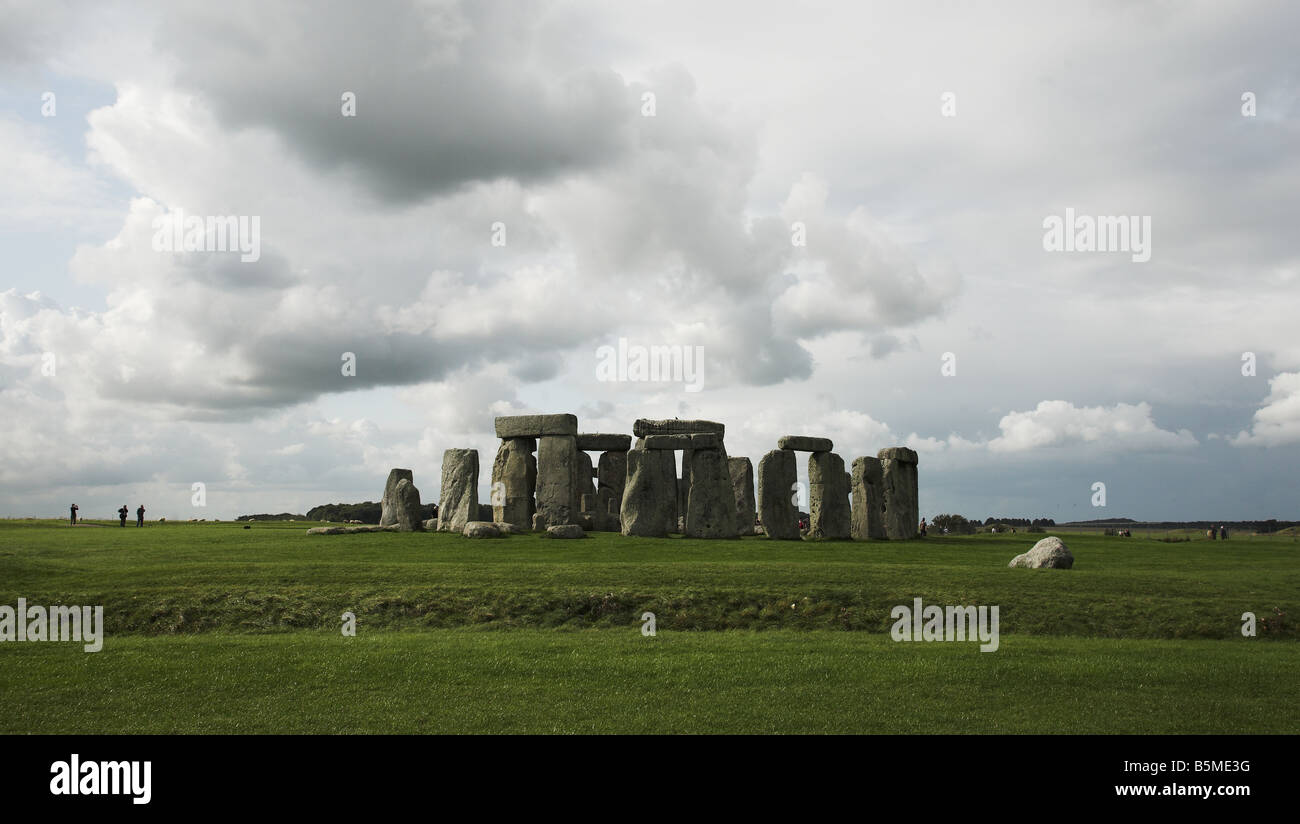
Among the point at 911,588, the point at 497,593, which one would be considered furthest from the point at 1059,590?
the point at 497,593

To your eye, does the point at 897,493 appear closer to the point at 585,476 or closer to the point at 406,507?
the point at 585,476

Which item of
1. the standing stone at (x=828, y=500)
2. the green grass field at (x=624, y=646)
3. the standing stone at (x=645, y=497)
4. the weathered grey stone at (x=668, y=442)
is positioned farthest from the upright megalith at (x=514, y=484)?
the standing stone at (x=828, y=500)

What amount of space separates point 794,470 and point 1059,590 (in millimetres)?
11854

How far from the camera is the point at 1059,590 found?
714 inches

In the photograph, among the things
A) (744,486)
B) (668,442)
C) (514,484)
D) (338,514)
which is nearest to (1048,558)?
(668,442)

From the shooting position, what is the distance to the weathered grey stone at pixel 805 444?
30.1 metres

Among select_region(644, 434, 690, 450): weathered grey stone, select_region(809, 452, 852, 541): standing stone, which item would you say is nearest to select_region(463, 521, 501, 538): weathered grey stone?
select_region(644, 434, 690, 450): weathered grey stone

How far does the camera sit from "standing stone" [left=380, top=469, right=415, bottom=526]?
31.7m

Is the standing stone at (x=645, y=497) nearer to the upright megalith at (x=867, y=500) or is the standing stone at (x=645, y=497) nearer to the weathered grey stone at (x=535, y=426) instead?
Answer: the weathered grey stone at (x=535, y=426)

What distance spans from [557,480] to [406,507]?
5.83 m

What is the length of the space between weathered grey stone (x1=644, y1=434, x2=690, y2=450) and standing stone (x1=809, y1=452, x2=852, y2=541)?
5013 millimetres
